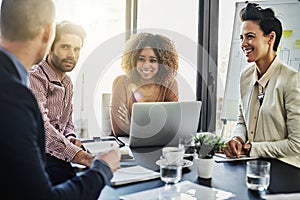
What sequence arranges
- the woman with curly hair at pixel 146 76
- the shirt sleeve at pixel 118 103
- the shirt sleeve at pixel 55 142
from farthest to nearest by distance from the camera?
the woman with curly hair at pixel 146 76 → the shirt sleeve at pixel 118 103 → the shirt sleeve at pixel 55 142

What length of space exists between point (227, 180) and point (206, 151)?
0.50ft

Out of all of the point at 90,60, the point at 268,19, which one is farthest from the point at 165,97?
the point at 90,60

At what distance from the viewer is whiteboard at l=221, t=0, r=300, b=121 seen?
3.17 metres

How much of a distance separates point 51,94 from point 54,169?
603 mm

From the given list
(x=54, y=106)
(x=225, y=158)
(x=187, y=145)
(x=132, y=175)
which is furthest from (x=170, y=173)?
(x=54, y=106)

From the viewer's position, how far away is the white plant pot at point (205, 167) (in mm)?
1613

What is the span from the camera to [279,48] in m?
3.25

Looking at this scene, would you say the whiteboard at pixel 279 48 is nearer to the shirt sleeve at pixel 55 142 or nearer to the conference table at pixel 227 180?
the conference table at pixel 227 180

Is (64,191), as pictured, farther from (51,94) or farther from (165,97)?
(165,97)

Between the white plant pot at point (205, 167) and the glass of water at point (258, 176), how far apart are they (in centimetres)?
18

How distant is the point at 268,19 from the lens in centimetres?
228

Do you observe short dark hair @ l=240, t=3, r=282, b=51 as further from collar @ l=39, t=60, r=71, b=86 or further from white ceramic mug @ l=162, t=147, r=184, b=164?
collar @ l=39, t=60, r=71, b=86

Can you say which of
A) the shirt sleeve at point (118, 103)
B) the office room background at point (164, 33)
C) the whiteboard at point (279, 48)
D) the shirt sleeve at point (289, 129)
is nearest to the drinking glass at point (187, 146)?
the shirt sleeve at point (289, 129)

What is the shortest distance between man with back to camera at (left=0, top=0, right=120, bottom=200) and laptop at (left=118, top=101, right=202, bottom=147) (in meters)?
0.82
